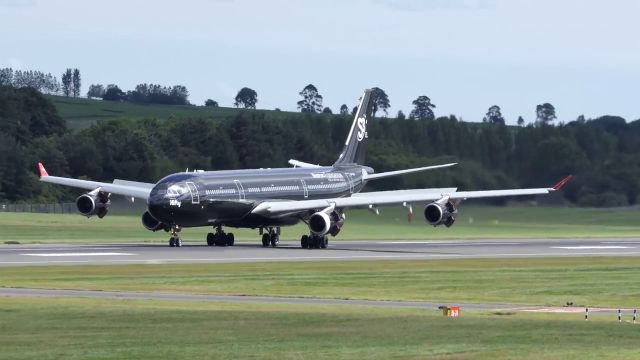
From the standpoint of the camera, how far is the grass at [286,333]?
3131 centimetres

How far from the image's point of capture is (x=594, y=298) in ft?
157

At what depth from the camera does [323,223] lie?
7450cm

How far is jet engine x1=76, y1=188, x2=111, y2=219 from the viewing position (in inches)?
3046

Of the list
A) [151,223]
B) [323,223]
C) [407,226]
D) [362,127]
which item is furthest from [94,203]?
[407,226]

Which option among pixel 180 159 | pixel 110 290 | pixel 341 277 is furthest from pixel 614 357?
pixel 180 159

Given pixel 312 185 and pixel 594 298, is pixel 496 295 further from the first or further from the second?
pixel 312 185

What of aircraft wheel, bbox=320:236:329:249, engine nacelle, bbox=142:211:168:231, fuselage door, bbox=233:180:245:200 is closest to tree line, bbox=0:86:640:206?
aircraft wheel, bbox=320:236:329:249

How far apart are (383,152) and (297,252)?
44.0m

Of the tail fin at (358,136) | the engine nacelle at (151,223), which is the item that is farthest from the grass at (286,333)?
the tail fin at (358,136)

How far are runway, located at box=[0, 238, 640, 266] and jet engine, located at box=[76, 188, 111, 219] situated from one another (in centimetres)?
188

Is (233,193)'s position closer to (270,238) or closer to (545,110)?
(270,238)

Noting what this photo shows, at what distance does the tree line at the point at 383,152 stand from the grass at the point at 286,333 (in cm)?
6466

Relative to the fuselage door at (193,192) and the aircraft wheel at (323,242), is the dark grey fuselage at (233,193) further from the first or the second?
the aircraft wheel at (323,242)

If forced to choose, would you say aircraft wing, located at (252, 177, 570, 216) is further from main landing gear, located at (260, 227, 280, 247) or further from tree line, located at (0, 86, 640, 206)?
tree line, located at (0, 86, 640, 206)
